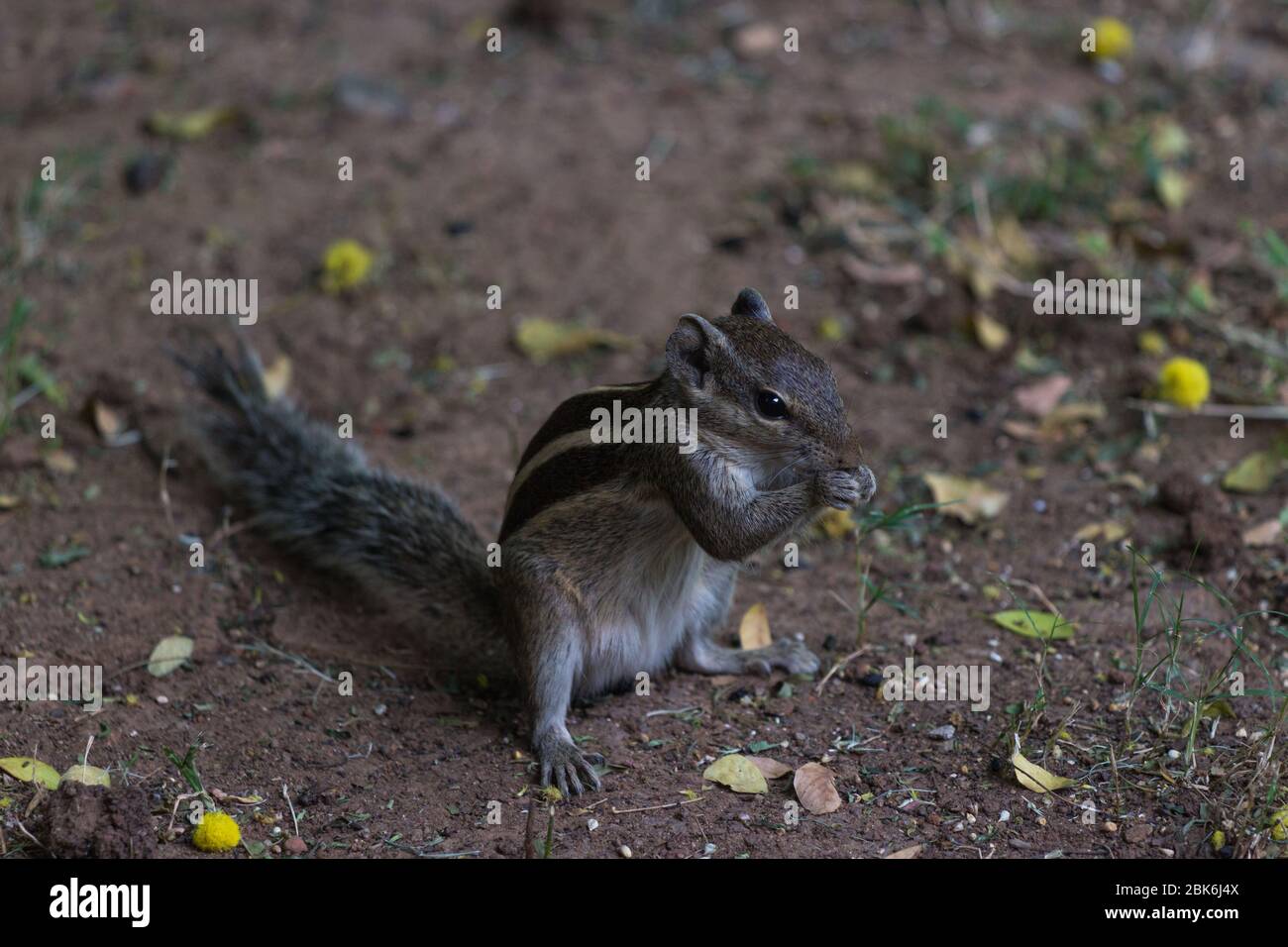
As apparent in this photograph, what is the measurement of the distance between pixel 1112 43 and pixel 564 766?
6.03 meters

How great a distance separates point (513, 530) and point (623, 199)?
3.29 metres

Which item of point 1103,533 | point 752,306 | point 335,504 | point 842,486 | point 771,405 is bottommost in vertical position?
point 1103,533

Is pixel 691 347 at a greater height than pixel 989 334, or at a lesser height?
lesser

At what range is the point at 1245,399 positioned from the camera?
5.79 m

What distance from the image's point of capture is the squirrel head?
13.5 ft

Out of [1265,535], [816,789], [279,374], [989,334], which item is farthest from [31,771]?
[989,334]

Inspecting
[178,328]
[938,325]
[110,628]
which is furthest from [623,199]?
[110,628]

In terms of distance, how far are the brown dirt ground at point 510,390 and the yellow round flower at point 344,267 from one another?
0.10 metres

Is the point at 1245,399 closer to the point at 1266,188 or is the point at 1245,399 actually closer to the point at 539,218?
the point at 1266,188

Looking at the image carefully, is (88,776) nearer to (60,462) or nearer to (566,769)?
(566,769)

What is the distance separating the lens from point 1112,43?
827cm

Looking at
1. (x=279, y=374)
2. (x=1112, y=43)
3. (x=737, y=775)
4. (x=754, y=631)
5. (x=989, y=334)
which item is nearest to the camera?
(x=737, y=775)

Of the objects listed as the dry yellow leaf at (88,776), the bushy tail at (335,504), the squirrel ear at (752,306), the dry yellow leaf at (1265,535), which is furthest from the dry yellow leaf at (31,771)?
the dry yellow leaf at (1265,535)

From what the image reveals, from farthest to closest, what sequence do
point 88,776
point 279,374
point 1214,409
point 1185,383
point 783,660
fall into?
1. point 279,374
2. point 1214,409
3. point 1185,383
4. point 783,660
5. point 88,776
